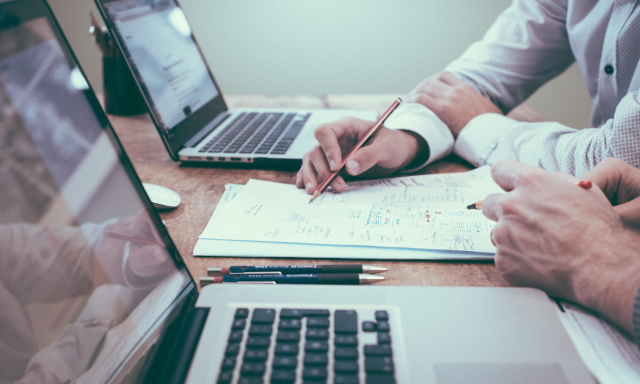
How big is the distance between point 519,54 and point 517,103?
0.41ft

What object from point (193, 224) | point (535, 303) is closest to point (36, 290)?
point (193, 224)

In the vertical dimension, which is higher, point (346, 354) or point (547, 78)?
point (346, 354)

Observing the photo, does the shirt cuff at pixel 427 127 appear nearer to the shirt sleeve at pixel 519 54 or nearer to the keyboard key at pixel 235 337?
the shirt sleeve at pixel 519 54

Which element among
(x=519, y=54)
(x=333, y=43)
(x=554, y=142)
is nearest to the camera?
(x=554, y=142)

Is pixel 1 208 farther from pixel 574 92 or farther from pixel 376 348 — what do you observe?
pixel 574 92

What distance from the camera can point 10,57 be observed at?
26cm

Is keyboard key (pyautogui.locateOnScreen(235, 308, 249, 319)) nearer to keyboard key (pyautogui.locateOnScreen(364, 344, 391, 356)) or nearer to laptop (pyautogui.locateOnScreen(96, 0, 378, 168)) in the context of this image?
keyboard key (pyautogui.locateOnScreen(364, 344, 391, 356))

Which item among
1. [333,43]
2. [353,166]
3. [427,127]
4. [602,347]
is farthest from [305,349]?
[333,43]

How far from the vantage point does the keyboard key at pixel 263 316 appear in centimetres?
31

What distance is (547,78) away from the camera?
3.15 ft

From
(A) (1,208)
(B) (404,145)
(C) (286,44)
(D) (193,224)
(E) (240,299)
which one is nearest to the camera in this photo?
(A) (1,208)

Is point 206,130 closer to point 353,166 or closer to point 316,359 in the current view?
point 353,166

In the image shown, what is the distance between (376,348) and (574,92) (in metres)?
2.20

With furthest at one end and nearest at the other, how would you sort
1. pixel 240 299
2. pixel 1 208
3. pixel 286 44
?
pixel 286 44 → pixel 240 299 → pixel 1 208
